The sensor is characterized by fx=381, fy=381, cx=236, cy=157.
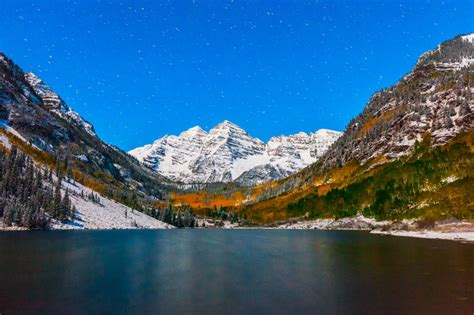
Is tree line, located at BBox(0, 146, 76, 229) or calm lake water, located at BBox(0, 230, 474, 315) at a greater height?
tree line, located at BBox(0, 146, 76, 229)

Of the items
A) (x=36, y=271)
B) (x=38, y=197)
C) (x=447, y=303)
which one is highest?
(x=38, y=197)

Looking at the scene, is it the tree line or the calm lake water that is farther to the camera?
the tree line

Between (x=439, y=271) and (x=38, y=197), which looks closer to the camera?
(x=439, y=271)

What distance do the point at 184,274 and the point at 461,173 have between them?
17413cm

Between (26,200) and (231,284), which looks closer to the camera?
(231,284)

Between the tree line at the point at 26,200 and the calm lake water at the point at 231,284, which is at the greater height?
the tree line at the point at 26,200

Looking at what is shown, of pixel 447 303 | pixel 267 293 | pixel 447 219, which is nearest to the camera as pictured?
pixel 447 303

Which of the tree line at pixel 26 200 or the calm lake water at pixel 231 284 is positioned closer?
the calm lake water at pixel 231 284

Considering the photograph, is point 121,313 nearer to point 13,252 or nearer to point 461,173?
point 13,252

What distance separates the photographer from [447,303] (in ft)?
121

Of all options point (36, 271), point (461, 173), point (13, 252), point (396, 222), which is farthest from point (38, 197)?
point (461, 173)

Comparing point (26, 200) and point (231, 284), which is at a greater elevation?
point (26, 200)

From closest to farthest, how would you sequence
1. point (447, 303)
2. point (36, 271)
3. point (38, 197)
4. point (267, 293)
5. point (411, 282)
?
1. point (447, 303)
2. point (267, 293)
3. point (411, 282)
4. point (36, 271)
5. point (38, 197)

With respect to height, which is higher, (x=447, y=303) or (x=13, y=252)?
(x=13, y=252)
